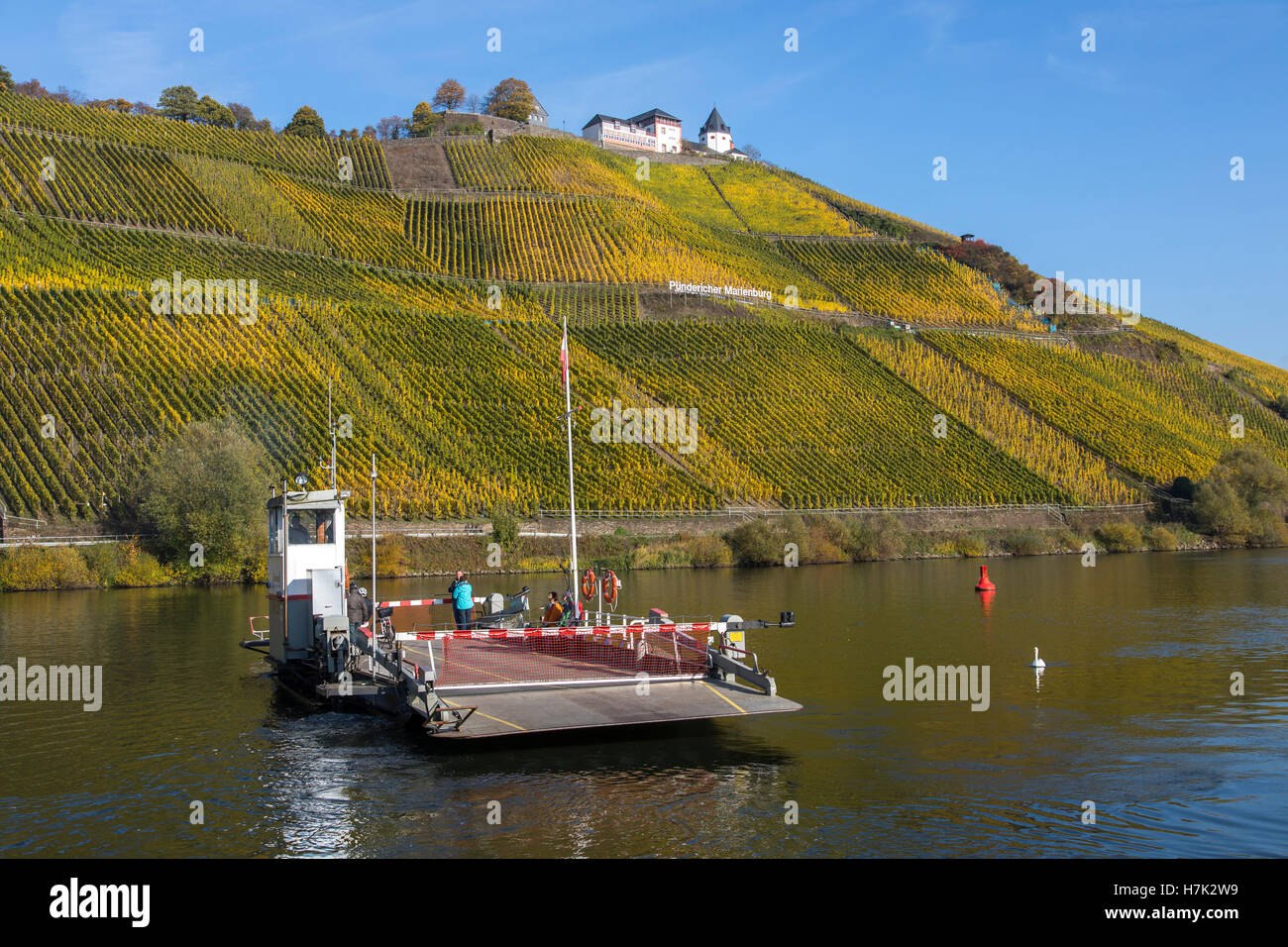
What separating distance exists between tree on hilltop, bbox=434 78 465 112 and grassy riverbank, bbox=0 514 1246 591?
12993 centimetres

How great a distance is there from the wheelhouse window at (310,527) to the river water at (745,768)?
3701mm

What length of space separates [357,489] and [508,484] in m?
9.33

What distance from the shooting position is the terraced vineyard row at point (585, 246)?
10588 centimetres

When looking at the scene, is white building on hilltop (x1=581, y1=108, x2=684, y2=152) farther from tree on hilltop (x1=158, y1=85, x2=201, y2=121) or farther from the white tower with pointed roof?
tree on hilltop (x1=158, y1=85, x2=201, y2=121)

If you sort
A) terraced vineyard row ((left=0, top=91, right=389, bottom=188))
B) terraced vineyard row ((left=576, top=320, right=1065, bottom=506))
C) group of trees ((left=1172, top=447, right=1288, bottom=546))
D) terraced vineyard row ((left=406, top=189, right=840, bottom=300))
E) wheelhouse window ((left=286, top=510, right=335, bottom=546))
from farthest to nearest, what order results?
terraced vineyard row ((left=0, top=91, right=389, bottom=188))
terraced vineyard row ((left=406, top=189, right=840, bottom=300))
group of trees ((left=1172, top=447, right=1288, bottom=546))
terraced vineyard row ((left=576, top=320, right=1065, bottom=506))
wheelhouse window ((left=286, top=510, right=335, bottom=546))

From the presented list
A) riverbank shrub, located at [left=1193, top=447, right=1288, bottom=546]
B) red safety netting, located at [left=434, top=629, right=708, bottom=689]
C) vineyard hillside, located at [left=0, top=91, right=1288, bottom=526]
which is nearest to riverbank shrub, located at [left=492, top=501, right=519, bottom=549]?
vineyard hillside, located at [left=0, top=91, right=1288, bottom=526]

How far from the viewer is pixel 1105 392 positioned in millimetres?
98938

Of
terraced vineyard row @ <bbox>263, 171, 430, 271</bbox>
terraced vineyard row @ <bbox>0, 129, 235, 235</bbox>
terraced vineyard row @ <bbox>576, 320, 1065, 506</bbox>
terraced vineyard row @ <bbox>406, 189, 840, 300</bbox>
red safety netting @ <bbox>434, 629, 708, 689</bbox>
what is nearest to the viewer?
red safety netting @ <bbox>434, 629, 708, 689</bbox>

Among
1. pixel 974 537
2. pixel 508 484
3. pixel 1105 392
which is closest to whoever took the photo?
pixel 508 484

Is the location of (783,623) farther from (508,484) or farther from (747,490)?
(747,490)

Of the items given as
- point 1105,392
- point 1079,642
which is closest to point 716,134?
point 1105,392

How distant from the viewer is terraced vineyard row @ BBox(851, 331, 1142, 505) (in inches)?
3238

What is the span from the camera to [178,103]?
146 metres
